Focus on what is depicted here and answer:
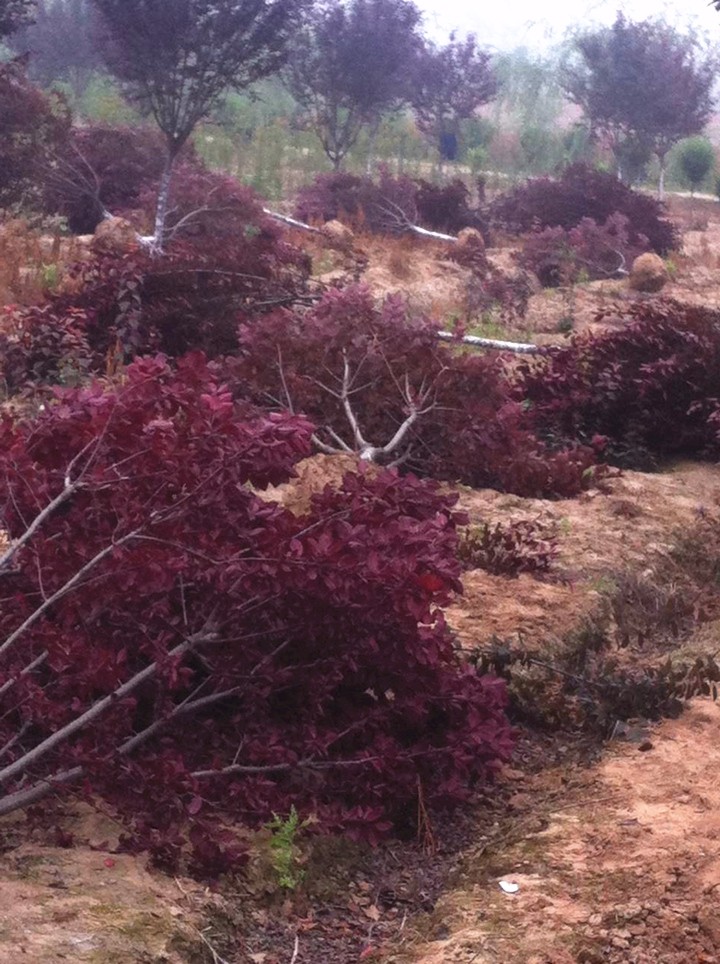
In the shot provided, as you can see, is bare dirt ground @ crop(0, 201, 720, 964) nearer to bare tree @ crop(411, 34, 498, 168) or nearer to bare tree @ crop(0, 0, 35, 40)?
bare tree @ crop(0, 0, 35, 40)

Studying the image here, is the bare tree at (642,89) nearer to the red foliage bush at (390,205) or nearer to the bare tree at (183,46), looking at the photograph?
the red foliage bush at (390,205)

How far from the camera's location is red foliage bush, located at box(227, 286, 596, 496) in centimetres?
673

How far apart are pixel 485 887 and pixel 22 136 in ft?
49.6

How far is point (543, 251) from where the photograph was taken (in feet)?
60.3

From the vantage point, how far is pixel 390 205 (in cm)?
2141

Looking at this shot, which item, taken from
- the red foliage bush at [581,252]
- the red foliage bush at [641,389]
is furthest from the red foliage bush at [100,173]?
the red foliage bush at [641,389]

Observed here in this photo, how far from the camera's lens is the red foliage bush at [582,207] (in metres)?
20.8

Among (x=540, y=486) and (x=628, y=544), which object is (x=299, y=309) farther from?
(x=628, y=544)

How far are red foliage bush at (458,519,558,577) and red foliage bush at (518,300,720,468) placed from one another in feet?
8.85

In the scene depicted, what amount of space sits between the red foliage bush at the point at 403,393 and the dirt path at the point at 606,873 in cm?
328

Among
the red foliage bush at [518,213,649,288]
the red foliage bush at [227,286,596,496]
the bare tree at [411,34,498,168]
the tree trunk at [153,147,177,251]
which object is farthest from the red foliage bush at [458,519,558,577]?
the bare tree at [411,34,498,168]

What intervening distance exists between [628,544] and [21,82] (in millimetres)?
13188

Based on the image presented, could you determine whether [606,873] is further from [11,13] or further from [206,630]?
[11,13]

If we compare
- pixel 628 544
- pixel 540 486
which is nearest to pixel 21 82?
pixel 540 486
